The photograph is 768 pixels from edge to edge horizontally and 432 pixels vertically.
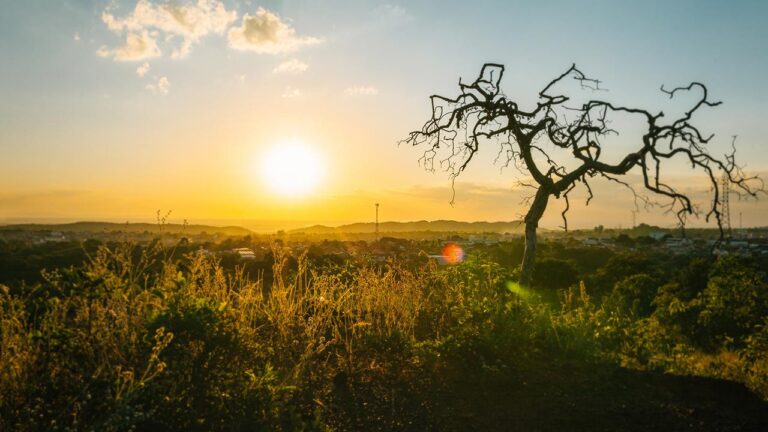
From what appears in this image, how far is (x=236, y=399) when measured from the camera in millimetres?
4281

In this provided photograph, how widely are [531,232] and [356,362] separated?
3.72 m

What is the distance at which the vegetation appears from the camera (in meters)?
4.10

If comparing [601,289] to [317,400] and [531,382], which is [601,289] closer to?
[531,382]

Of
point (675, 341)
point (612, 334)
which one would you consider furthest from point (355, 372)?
point (675, 341)

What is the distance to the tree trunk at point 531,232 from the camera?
808cm

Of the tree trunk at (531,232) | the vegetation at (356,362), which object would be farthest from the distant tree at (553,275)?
the tree trunk at (531,232)

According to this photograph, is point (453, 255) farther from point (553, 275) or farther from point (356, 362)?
point (356, 362)

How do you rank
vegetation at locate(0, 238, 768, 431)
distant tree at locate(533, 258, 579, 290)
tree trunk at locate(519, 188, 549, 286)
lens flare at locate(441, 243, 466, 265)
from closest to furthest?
1. vegetation at locate(0, 238, 768, 431)
2. tree trunk at locate(519, 188, 549, 286)
3. distant tree at locate(533, 258, 579, 290)
4. lens flare at locate(441, 243, 466, 265)

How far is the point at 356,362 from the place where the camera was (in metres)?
6.10

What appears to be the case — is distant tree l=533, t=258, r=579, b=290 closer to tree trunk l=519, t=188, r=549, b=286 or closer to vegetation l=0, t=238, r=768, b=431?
vegetation l=0, t=238, r=768, b=431

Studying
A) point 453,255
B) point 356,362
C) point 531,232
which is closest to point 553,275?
point 453,255

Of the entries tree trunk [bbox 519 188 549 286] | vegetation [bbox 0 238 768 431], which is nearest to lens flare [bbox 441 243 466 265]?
tree trunk [bbox 519 188 549 286]

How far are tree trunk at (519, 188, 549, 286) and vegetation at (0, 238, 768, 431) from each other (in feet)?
0.99

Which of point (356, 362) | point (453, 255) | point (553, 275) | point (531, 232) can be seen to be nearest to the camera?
point (356, 362)
